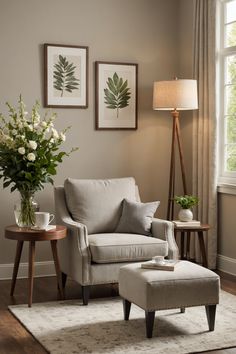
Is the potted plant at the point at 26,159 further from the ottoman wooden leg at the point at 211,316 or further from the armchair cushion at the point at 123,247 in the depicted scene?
the ottoman wooden leg at the point at 211,316

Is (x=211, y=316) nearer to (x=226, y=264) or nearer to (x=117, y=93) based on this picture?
(x=226, y=264)

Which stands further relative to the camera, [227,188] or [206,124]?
[206,124]

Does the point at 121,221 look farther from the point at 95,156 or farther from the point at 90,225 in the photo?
the point at 95,156

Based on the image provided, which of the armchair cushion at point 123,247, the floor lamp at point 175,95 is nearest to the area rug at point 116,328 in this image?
the armchair cushion at point 123,247

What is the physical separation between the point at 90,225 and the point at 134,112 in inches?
60.6

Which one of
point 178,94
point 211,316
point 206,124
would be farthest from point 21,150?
point 206,124

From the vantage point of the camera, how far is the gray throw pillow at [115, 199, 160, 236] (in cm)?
529

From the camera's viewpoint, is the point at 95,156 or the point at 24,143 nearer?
the point at 24,143

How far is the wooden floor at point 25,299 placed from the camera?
3789 millimetres

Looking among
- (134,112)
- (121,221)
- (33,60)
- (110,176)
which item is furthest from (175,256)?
(33,60)

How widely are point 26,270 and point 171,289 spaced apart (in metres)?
2.24

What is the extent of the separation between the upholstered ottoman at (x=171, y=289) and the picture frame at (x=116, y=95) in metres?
2.34

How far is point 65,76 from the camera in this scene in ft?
19.5

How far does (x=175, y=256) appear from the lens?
201 inches
